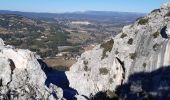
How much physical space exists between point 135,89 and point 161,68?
5343 mm

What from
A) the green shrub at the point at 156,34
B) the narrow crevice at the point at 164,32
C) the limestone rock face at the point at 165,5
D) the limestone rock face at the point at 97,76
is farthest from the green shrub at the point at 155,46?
the limestone rock face at the point at 165,5

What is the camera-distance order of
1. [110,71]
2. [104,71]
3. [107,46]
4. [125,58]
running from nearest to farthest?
[125,58], [110,71], [104,71], [107,46]

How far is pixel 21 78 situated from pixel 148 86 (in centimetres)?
1515

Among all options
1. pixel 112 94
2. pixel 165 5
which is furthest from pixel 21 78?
pixel 165 5

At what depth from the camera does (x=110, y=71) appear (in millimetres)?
53281

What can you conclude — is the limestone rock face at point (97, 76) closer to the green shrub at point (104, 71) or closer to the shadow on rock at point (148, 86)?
the green shrub at point (104, 71)

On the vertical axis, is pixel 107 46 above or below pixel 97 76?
above

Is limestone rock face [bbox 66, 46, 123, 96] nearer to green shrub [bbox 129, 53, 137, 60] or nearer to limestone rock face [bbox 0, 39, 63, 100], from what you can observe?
green shrub [bbox 129, 53, 137, 60]

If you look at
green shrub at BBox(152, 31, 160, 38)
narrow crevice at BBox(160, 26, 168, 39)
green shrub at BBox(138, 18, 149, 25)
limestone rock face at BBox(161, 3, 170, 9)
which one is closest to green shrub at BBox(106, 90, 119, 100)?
green shrub at BBox(152, 31, 160, 38)

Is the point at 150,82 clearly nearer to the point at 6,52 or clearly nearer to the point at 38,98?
the point at 38,98

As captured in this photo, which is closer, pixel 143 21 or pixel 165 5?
pixel 143 21

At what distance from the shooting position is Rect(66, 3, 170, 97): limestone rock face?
47.0m

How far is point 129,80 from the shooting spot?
48969mm

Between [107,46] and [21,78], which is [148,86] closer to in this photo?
[107,46]
